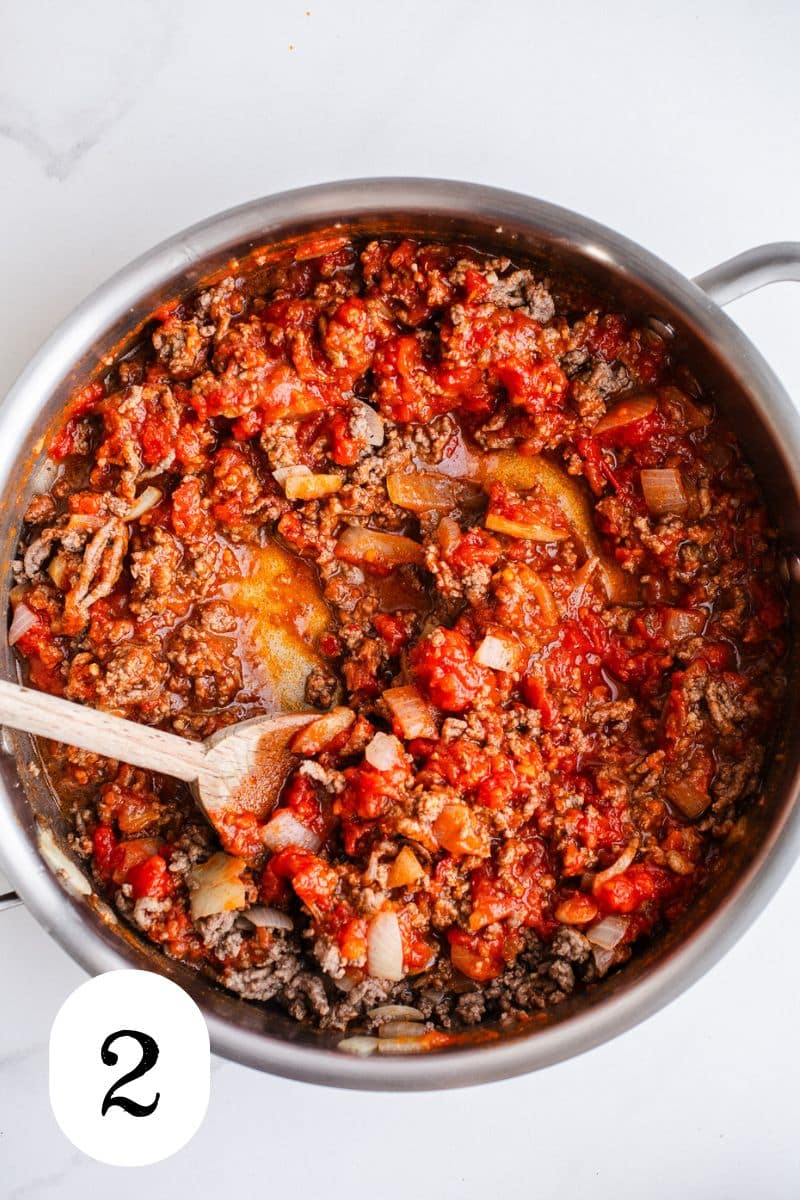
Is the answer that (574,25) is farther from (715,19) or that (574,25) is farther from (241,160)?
(241,160)

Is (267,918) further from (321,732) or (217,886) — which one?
(321,732)

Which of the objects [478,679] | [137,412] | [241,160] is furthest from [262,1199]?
[241,160]

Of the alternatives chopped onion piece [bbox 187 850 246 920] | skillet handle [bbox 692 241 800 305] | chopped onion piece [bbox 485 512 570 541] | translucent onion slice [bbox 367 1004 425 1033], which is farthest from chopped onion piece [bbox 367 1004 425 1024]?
skillet handle [bbox 692 241 800 305]

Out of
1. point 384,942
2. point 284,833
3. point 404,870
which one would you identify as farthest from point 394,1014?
point 284,833

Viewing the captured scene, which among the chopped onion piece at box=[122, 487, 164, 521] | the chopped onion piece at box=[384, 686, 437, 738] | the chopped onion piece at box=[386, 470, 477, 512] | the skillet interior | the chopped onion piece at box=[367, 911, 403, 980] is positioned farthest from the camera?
the chopped onion piece at box=[386, 470, 477, 512]

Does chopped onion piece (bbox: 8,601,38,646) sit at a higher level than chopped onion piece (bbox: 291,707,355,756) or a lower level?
lower

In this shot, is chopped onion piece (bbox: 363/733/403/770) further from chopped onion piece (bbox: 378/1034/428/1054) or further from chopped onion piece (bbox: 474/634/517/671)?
chopped onion piece (bbox: 378/1034/428/1054)

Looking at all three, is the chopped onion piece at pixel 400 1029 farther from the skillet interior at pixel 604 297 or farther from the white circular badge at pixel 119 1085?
the white circular badge at pixel 119 1085

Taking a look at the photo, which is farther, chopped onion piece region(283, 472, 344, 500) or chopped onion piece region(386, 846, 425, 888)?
chopped onion piece region(283, 472, 344, 500)

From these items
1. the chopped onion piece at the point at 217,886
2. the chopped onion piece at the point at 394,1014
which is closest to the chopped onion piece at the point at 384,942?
the chopped onion piece at the point at 394,1014
